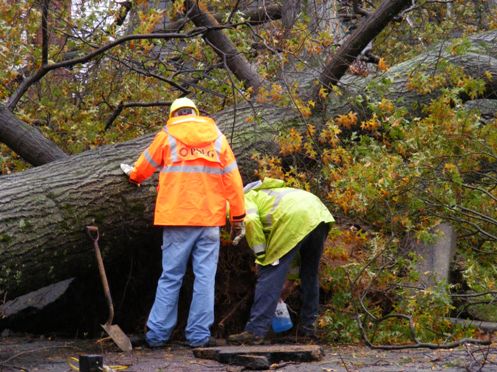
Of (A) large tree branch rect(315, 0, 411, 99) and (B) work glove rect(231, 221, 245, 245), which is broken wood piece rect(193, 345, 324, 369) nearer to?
(B) work glove rect(231, 221, 245, 245)

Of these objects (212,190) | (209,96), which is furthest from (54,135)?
(212,190)

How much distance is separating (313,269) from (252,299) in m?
0.62

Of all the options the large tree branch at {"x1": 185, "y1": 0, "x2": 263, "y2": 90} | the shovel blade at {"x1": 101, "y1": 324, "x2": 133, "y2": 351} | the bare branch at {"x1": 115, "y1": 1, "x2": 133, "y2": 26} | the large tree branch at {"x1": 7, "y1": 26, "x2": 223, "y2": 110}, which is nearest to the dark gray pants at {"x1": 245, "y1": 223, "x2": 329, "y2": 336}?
the shovel blade at {"x1": 101, "y1": 324, "x2": 133, "y2": 351}

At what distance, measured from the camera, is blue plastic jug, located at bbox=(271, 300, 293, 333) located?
662cm

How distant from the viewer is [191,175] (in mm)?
6375

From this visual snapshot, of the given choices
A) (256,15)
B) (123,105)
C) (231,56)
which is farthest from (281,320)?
(256,15)

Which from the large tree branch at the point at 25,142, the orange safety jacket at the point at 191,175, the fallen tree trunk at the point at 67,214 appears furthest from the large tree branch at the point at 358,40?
the large tree branch at the point at 25,142

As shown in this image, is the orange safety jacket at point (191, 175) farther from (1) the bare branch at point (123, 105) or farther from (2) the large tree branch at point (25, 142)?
(1) the bare branch at point (123, 105)

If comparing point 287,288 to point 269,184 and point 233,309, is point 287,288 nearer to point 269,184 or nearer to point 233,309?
point 233,309

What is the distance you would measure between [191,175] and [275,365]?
1.80 metres

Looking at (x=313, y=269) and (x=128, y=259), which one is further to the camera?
(x=128, y=259)

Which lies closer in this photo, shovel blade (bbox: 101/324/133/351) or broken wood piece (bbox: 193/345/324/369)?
broken wood piece (bbox: 193/345/324/369)

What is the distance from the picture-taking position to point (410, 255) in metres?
6.95

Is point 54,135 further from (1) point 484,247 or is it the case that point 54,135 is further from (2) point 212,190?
(1) point 484,247
